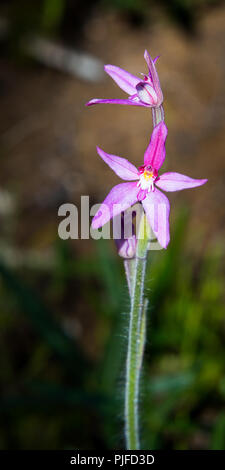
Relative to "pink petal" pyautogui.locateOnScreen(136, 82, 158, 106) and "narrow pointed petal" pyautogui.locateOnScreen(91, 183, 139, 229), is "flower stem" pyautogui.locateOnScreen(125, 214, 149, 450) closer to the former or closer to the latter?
"narrow pointed petal" pyautogui.locateOnScreen(91, 183, 139, 229)

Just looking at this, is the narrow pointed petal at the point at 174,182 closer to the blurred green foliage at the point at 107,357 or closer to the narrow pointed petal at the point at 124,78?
the narrow pointed petal at the point at 124,78

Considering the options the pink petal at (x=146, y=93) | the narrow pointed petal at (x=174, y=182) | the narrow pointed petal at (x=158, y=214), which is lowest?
the narrow pointed petal at (x=158, y=214)

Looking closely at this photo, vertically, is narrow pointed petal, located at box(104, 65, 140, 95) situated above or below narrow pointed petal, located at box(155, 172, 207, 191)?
above

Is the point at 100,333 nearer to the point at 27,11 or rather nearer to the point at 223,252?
the point at 223,252

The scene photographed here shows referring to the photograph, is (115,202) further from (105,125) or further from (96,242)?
(105,125)

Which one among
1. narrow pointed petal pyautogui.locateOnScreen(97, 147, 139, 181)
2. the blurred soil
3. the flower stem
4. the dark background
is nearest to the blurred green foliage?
the dark background

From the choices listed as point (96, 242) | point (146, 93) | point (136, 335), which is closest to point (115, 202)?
point (146, 93)

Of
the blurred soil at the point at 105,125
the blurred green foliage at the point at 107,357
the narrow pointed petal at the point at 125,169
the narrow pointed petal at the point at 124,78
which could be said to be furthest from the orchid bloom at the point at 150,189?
the blurred soil at the point at 105,125
